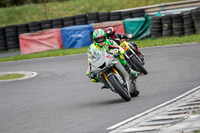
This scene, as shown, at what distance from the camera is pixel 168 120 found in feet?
21.5

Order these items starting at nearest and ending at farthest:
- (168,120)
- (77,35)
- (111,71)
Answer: (168,120)
(111,71)
(77,35)

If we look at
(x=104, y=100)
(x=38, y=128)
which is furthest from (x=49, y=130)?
(x=104, y=100)

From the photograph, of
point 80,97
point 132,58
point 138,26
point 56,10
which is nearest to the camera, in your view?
point 80,97

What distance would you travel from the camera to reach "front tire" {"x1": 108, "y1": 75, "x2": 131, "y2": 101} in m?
8.92

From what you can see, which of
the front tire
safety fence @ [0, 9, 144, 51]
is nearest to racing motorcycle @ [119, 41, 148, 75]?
the front tire

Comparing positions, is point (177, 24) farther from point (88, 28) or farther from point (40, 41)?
point (40, 41)

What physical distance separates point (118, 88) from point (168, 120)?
2473 millimetres

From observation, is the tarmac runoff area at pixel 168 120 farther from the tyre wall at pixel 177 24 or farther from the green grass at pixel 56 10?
the green grass at pixel 56 10

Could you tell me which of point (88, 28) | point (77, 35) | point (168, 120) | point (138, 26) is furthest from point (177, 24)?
point (168, 120)

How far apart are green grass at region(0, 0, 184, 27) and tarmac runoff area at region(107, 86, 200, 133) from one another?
30840mm

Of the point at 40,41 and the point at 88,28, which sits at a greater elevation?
the point at 88,28

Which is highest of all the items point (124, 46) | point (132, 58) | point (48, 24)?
point (124, 46)

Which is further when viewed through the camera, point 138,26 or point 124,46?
point 138,26

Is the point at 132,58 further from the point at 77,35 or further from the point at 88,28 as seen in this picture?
the point at 77,35
